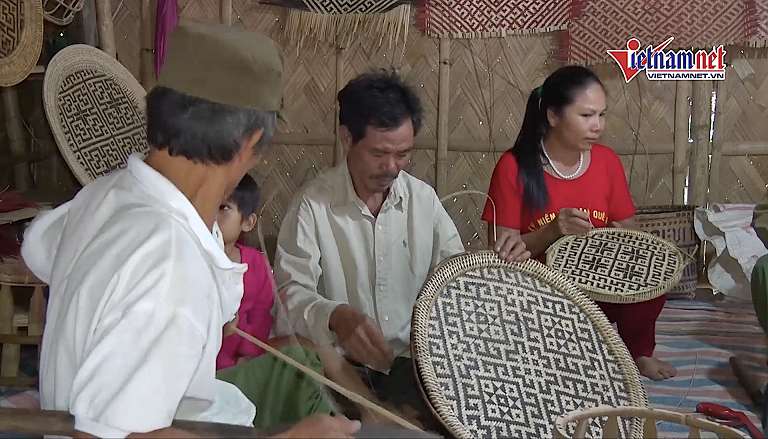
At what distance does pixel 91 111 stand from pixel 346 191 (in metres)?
0.83

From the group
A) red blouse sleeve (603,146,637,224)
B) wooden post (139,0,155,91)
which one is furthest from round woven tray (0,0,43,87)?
red blouse sleeve (603,146,637,224)

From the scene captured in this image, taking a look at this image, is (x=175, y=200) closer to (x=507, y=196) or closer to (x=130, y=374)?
(x=130, y=374)

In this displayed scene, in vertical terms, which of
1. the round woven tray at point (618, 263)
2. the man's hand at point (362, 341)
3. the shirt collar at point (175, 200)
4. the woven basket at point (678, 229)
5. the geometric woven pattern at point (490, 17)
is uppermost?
the geometric woven pattern at point (490, 17)

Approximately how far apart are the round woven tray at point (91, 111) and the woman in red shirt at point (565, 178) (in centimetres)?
91

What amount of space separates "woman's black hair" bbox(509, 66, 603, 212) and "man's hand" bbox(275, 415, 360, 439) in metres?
1.06

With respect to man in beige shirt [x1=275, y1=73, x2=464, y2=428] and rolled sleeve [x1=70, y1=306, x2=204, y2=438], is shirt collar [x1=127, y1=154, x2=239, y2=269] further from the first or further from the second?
man in beige shirt [x1=275, y1=73, x2=464, y2=428]

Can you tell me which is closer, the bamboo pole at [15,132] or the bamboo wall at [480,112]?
the bamboo pole at [15,132]

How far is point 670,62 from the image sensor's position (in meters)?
2.39

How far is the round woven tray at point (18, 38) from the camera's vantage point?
1855mm

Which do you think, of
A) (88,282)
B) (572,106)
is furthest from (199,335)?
Answer: (572,106)

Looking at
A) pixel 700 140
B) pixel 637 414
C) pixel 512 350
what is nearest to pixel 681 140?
pixel 700 140

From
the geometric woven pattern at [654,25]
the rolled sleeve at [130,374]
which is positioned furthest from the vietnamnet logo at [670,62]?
the rolled sleeve at [130,374]

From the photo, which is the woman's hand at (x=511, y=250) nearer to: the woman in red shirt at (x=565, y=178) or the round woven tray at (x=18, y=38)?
the woman in red shirt at (x=565, y=178)

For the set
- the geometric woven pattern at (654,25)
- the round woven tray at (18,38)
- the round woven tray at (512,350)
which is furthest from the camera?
the geometric woven pattern at (654,25)
